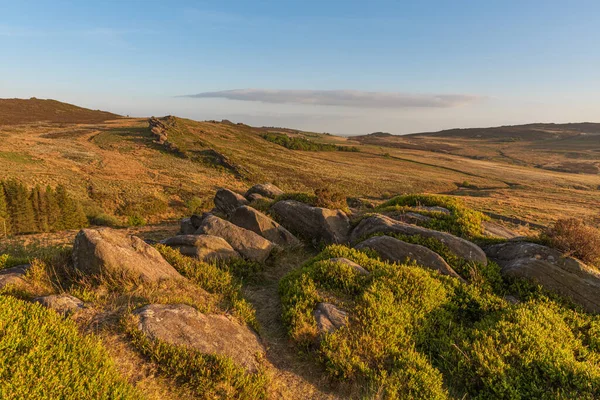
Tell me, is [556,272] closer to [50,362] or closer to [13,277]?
[50,362]

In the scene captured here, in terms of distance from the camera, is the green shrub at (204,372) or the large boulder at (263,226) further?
the large boulder at (263,226)

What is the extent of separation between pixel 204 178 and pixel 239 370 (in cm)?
6958

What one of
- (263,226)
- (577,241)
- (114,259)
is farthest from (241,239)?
(577,241)

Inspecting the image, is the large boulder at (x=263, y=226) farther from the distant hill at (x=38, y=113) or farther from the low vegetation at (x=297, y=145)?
the distant hill at (x=38, y=113)

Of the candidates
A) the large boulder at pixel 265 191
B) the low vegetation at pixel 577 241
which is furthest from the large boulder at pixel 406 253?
the large boulder at pixel 265 191

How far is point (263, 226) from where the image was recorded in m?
17.1

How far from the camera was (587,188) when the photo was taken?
87.4 m

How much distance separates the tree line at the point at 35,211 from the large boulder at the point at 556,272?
42962 mm

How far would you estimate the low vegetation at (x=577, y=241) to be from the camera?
12.2m

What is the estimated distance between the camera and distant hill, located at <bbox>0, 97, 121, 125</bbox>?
132425 millimetres

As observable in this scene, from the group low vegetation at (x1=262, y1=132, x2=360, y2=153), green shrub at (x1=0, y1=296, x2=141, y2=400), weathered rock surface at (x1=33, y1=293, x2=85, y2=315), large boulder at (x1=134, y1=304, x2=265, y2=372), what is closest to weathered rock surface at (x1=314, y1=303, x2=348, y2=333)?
large boulder at (x1=134, y1=304, x2=265, y2=372)

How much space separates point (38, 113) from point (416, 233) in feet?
677

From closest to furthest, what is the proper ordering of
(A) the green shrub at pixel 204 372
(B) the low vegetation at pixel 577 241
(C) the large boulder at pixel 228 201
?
1. (A) the green shrub at pixel 204 372
2. (B) the low vegetation at pixel 577 241
3. (C) the large boulder at pixel 228 201

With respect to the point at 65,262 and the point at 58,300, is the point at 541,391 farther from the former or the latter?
the point at 65,262
